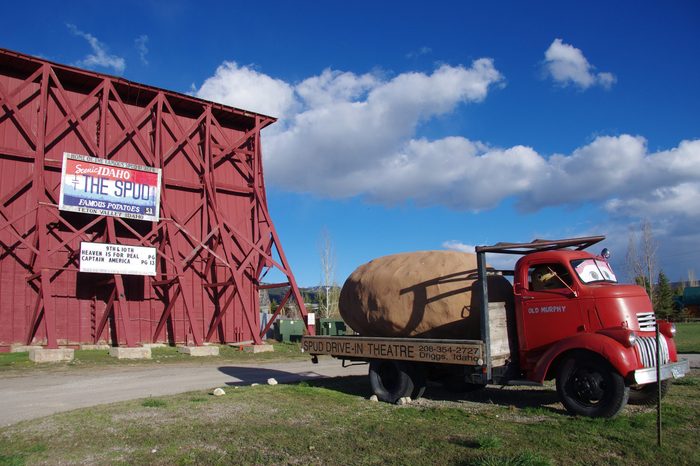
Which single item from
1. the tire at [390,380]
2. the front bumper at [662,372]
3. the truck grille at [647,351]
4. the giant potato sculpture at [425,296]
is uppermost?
the giant potato sculpture at [425,296]

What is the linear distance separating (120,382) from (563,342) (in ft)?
36.8

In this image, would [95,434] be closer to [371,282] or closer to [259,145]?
[371,282]

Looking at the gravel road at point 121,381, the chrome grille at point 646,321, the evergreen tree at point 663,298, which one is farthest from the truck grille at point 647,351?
the evergreen tree at point 663,298

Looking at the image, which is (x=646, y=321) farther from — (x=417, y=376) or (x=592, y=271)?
(x=417, y=376)

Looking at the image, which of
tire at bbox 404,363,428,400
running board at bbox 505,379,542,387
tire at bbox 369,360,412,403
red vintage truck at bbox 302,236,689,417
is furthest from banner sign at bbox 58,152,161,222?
running board at bbox 505,379,542,387

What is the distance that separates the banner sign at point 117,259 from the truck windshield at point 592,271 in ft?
60.7

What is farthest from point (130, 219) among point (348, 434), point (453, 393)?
point (348, 434)

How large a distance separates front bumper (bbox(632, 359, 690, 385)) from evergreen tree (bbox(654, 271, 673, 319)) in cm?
4849

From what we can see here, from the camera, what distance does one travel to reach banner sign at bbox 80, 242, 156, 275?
2138cm

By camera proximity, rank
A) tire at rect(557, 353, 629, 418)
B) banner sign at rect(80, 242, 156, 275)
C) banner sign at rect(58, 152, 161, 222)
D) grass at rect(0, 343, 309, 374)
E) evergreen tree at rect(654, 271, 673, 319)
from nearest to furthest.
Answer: tire at rect(557, 353, 629, 418) → grass at rect(0, 343, 309, 374) → banner sign at rect(80, 242, 156, 275) → banner sign at rect(58, 152, 161, 222) → evergreen tree at rect(654, 271, 673, 319)

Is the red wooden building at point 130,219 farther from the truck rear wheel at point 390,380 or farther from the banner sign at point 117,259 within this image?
the truck rear wheel at point 390,380

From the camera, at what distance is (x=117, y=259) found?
22047 millimetres

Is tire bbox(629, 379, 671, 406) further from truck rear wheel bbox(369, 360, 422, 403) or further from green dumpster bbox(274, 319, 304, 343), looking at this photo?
green dumpster bbox(274, 319, 304, 343)

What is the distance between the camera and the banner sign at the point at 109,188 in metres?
21.8
